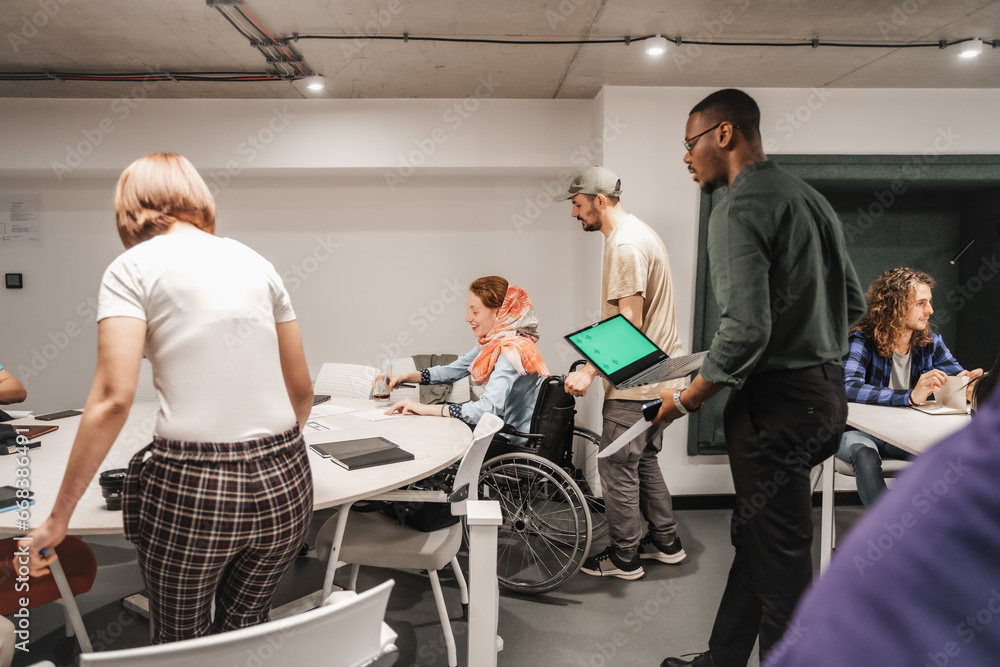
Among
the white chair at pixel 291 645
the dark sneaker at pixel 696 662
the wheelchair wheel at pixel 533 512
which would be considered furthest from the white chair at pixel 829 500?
the white chair at pixel 291 645

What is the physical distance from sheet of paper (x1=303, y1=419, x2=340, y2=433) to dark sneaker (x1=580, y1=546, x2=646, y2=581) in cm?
133

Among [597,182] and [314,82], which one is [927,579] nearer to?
[597,182]

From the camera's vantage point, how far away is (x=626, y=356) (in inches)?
73.0

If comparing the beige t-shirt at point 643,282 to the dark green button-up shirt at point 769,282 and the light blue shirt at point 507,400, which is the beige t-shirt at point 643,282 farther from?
the dark green button-up shirt at point 769,282

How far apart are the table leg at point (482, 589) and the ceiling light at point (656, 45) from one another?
2521 millimetres

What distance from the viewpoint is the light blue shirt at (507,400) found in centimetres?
A: 264

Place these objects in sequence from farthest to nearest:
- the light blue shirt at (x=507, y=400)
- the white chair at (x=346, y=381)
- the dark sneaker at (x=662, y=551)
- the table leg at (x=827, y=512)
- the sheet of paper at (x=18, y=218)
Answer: the sheet of paper at (x=18, y=218), the white chair at (x=346, y=381), the dark sneaker at (x=662, y=551), the light blue shirt at (x=507, y=400), the table leg at (x=827, y=512)

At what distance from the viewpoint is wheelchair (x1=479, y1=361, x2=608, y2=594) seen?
2.56 m

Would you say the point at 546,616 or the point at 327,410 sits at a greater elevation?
the point at 327,410

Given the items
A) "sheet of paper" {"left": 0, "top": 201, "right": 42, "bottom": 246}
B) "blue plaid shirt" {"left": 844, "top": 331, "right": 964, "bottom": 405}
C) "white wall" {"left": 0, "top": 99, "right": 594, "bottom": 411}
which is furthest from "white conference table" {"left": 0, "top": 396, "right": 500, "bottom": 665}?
"sheet of paper" {"left": 0, "top": 201, "right": 42, "bottom": 246}

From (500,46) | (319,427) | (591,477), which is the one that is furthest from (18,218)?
(591,477)

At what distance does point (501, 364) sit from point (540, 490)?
59 centimetres

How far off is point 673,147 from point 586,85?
68 cm

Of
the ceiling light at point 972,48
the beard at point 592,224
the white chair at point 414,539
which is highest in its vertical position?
the ceiling light at point 972,48
